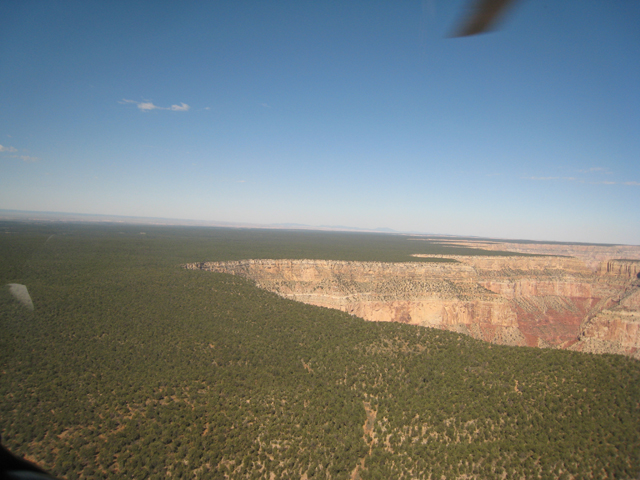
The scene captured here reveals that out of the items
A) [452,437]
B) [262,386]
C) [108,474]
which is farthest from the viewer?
[262,386]

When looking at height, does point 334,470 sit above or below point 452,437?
below

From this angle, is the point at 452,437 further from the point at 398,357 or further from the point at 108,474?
the point at 108,474

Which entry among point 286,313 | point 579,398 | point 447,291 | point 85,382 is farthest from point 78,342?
point 447,291

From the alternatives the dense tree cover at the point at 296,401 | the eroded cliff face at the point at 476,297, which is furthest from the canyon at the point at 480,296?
the dense tree cover at the point at 296,401

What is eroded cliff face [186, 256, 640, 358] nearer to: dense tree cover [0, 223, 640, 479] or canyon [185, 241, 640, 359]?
canyon [185, 241, 640, 359]

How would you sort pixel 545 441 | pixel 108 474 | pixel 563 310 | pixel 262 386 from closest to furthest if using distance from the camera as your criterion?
pixel 108 474, pixel 545 441, pixel 262 386, pixel 563 310

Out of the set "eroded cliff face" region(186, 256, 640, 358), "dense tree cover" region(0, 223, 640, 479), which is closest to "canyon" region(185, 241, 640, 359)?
"eroded cliff face" region(186, 256, 640, 358)

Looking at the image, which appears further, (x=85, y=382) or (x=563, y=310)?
(x=563, y=310)

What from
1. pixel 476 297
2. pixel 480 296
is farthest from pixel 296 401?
pixel 480 296
